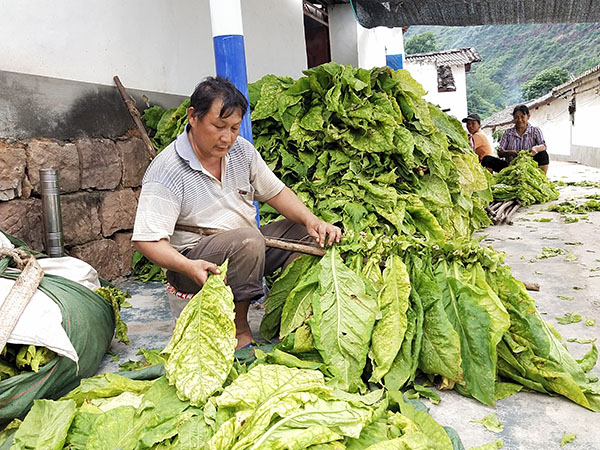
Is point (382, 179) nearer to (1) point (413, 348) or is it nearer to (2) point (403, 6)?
(1) point (413, 348)

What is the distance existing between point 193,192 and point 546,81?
44.4m

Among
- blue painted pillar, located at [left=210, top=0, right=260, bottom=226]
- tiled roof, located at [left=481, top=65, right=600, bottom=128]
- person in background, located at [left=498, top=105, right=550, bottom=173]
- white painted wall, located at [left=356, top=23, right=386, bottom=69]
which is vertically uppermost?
white painted wall, located at [left=356, top=23, right=386, bottom=69]

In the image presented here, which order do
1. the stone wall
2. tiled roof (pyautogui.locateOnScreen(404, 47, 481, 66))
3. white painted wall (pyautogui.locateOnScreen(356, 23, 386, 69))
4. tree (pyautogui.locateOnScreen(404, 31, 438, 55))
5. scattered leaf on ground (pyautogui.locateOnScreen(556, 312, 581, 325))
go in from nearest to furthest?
scattered leaf on ground (pyautogui.locateOnScreen(556, 312, 581, 325))
the stone wall
white painted wall (pyautogui.locateOnScreen(356, 23, 386, 69))
tiled roof (pyautogui.locateOnScreen(404, 47, 481, 66))
tree (pyautogui.locateOnScreen(404, 31, 438, 55))

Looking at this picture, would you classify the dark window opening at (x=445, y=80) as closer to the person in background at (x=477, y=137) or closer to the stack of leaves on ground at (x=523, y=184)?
the person in background at (x=477, y=137)

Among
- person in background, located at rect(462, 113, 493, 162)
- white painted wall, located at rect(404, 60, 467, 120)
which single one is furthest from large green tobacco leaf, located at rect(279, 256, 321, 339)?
white painted wall, located at rect(404, 60, 467, 120)

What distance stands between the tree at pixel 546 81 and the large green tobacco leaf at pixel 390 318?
43.5 meters

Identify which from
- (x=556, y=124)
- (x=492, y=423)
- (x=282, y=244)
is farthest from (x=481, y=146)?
(x=556, y=124)

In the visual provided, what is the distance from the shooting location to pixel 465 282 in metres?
2.38

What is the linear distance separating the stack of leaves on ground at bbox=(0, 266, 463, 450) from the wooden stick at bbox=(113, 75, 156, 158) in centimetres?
257

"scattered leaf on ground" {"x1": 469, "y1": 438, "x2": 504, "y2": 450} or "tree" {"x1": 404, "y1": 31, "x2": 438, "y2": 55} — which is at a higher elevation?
"tree" {"x1": 404, "y1": 31, "x2": 438, "y2": 55}

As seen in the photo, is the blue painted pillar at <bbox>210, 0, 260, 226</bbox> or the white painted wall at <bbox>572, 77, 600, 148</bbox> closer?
the blue painted pillar at <bbox>210, 0, 260, 226</bbox>

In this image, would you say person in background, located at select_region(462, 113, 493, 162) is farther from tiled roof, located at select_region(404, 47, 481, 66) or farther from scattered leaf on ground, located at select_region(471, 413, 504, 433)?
tiled roof, located at select_region(404, 47, 481, 66)

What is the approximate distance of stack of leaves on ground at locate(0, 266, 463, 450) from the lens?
168 centimetres

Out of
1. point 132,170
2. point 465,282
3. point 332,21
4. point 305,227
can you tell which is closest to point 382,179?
point 305,227
